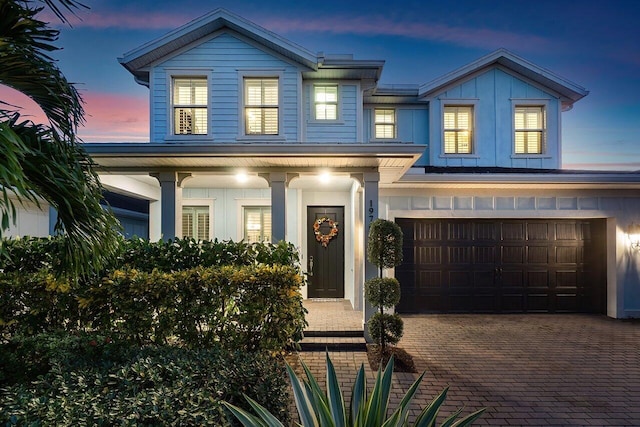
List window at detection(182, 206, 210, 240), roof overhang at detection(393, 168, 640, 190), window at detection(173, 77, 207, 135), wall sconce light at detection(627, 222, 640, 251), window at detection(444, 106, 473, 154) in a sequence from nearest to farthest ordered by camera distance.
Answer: roof overhang at detection(393, 168, 640, 190)
window at detection(173, 77, 207, 135)
wall sconce light at detection(627, 222, 640, 251)
window at detection(182, 206, 210, 240)
window at detection(444, 106, 473, 154)

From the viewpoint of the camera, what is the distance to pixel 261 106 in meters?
7.68

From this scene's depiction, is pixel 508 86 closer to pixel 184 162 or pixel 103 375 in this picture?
pixel 184 162

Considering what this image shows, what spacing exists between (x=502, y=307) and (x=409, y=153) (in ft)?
17.3

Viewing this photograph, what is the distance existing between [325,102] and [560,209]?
629 centimetres

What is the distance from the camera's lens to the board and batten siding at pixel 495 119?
8789 millimetres

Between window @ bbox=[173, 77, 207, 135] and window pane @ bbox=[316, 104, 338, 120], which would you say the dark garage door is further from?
window @ bbox=[173, 77, 207, 135]

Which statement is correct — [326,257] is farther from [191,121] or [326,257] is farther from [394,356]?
[191,121]

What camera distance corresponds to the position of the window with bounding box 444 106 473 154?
29.5 ft

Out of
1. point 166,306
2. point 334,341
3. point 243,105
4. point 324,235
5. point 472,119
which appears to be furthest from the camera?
point 472,119

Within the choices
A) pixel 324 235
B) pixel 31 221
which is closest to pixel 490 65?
pixel 324 235

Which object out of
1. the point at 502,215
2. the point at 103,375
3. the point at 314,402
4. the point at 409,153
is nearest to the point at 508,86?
the point at 502,215

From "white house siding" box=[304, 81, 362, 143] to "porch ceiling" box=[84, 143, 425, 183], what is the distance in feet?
7.24

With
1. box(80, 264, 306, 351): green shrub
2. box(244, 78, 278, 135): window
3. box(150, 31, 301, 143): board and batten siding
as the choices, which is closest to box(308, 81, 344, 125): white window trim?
box(150, 31, 301, 143): board and batten siding

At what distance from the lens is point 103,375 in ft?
8.59
